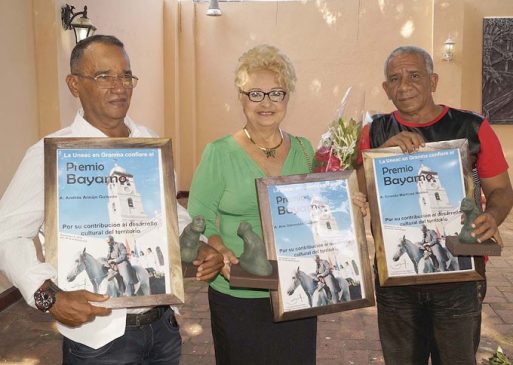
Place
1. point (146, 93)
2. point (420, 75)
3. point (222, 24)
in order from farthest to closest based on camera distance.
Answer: point (222, 24), point (146, 93), point (420, 75)

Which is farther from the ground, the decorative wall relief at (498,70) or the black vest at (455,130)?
the decorative wall relief at (498,70)

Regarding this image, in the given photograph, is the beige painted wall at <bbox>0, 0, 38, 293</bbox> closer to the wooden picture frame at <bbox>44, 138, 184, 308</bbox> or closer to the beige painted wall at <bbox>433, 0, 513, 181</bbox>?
the wooden picture frame at <bbox>44, 138, 184, 308</bbox>

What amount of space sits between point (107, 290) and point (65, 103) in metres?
4.89

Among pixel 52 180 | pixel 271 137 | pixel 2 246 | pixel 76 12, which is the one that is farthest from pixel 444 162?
→ pixel 76 12

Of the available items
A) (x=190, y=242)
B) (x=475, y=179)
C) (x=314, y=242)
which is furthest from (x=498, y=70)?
(x=190, y=242)

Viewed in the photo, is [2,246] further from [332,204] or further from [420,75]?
[420,75]

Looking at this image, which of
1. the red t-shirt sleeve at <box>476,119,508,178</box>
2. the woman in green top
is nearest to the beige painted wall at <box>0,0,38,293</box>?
the woman in green top

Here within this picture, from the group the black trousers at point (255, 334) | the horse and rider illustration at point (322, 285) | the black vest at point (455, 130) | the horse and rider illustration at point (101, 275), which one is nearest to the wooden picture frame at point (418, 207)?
the black vest at point (455, 130)

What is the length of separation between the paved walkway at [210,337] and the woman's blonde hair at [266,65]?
271 cm

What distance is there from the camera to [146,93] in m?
10.2

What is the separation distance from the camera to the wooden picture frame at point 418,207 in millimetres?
2449

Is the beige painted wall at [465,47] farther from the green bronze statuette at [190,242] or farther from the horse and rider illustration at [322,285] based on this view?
the green bronze statuette at [190,242]

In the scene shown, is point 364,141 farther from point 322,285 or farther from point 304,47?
point 304,47

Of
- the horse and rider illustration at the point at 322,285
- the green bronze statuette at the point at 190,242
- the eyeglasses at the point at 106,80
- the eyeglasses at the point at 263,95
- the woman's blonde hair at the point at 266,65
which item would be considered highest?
the woman's blonde hair at the point at 266,65
